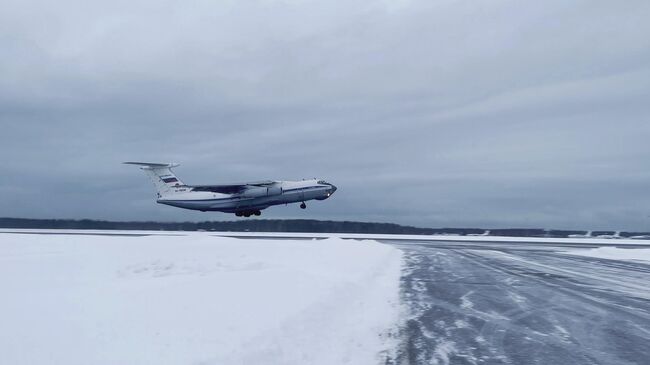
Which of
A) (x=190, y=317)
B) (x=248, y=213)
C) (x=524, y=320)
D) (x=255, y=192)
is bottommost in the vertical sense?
(x=524, y=320)

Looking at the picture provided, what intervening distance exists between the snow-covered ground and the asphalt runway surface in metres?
0.78

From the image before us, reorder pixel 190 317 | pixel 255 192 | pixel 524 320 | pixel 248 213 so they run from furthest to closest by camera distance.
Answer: pixel 255 192
pixel 248 213
pixel 524 320
pixel 190 317

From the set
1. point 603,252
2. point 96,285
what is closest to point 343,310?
point 96,285

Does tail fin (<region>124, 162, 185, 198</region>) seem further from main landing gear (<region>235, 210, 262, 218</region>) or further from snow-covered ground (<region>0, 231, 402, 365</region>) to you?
snow-covered ground (<region>0, 231, 402, 365</region>)

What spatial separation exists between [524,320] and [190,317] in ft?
22.4

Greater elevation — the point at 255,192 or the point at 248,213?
the point at 255,192

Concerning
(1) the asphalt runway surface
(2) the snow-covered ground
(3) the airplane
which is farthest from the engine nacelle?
(2) the snow-covered ground

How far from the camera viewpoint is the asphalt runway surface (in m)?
8.99

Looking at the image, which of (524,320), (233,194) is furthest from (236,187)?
(524,320)

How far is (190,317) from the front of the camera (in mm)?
9867

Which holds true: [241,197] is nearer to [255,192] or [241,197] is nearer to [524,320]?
[255,192]

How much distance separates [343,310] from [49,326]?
667 centimetres

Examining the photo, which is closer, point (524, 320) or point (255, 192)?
point (524, 320)

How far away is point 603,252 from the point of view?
46906 millimetres
